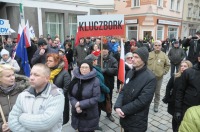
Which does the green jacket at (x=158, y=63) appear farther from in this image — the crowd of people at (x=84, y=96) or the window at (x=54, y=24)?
the window at (x=54, y=24)

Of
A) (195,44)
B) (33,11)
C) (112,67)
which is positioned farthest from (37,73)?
(33,11)

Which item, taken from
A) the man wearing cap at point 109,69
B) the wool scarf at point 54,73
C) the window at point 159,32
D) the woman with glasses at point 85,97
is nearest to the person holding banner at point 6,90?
the wool scarf at point 54,73

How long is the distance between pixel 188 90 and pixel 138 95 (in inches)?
31.4

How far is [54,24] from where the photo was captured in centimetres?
1642

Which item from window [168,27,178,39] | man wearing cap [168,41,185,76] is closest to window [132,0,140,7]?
window [168,27,178,39]

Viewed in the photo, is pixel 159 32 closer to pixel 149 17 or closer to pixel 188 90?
pixel 149 17

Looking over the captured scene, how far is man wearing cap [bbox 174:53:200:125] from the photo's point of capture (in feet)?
9.07

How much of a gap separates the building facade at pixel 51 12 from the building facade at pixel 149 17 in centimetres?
688

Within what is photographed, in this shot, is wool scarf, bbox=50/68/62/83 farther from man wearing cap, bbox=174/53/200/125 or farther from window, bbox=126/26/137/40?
window, bbox=126/26/137/40

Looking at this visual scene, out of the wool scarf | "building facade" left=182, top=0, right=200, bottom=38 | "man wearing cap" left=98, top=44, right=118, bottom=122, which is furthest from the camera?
"building facade" left=182, top=0, right=200, bottom=38

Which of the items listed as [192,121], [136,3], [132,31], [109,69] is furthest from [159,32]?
[192,121]

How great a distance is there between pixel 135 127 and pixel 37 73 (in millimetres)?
1632

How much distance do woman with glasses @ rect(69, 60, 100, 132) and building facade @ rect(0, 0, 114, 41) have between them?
463 inches

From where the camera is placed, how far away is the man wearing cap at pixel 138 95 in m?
2.74
